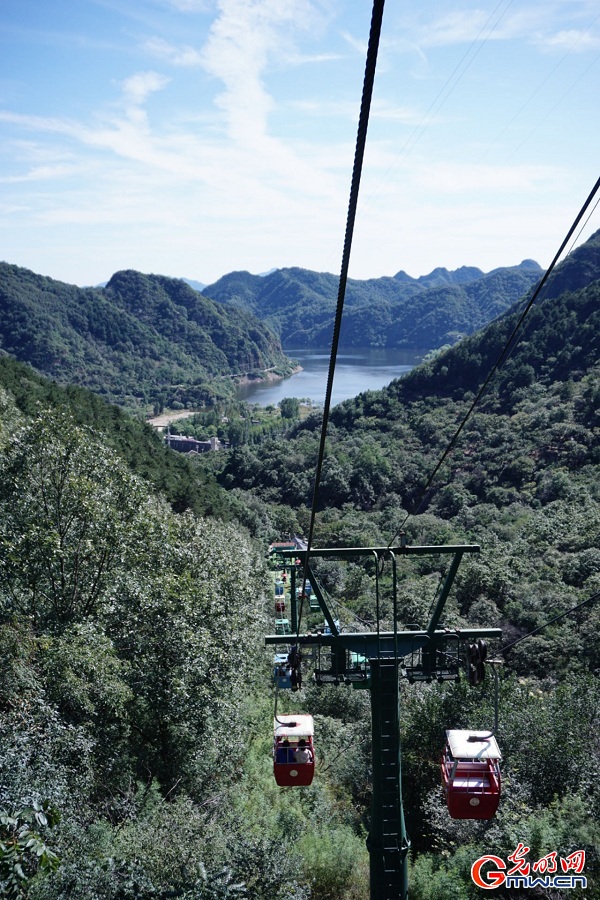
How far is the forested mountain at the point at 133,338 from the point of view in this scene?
138750 millimetres

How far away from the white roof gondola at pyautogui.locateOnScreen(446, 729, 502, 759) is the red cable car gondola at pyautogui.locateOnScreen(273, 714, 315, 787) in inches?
62.3

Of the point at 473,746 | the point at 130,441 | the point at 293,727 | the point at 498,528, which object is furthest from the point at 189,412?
the point at 473,746

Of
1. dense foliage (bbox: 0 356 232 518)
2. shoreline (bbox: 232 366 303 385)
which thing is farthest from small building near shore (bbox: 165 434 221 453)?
shoreline (bbox: 232 366 303 385)

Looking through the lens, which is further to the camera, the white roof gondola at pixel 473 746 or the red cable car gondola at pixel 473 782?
the white roof gondola at pixel 473 746

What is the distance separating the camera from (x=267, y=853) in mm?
8391

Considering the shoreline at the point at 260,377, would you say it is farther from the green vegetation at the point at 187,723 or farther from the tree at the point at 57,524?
the tree at the point at 57,524

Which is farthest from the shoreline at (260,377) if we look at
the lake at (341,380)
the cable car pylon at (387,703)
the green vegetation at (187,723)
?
the cable car pylon at (387,703)

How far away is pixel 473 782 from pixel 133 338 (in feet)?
557

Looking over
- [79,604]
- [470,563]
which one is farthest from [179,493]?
[79,604]

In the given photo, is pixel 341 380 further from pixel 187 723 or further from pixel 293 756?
pixel 293 756
